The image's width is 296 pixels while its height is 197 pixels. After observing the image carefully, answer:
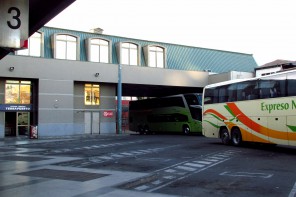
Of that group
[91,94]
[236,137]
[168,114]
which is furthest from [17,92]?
[236,137]

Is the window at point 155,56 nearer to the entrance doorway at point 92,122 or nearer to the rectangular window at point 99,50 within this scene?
the rectangular window at point 99,50

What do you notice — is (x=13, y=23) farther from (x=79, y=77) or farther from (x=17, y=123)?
(x=79, y=77)

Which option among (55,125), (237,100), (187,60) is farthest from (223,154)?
(187,60)

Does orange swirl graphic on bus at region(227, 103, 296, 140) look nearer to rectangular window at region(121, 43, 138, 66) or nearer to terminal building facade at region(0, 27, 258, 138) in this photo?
terminal building facade at region(0, 27, 258, 138)

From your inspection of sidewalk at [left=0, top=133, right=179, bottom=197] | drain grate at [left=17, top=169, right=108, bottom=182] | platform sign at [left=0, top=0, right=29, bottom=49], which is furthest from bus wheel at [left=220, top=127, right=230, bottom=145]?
platform sign at [left=0, top=0, right=29, bottom=49]

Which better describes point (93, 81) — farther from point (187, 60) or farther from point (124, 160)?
point (124, 160)

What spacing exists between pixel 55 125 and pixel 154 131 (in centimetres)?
1146

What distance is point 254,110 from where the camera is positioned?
19.9 m

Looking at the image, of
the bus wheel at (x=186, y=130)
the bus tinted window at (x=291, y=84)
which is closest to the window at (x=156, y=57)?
the bus wheel at (x=186, y=130)

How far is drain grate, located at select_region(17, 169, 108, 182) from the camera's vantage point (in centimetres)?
1149

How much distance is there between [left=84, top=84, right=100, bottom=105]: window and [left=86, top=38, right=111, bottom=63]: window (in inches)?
116

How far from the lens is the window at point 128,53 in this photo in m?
43.2

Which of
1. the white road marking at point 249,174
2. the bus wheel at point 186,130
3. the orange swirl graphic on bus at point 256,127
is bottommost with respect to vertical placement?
the white road marking at point 249,174

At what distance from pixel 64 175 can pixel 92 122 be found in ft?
94.6
